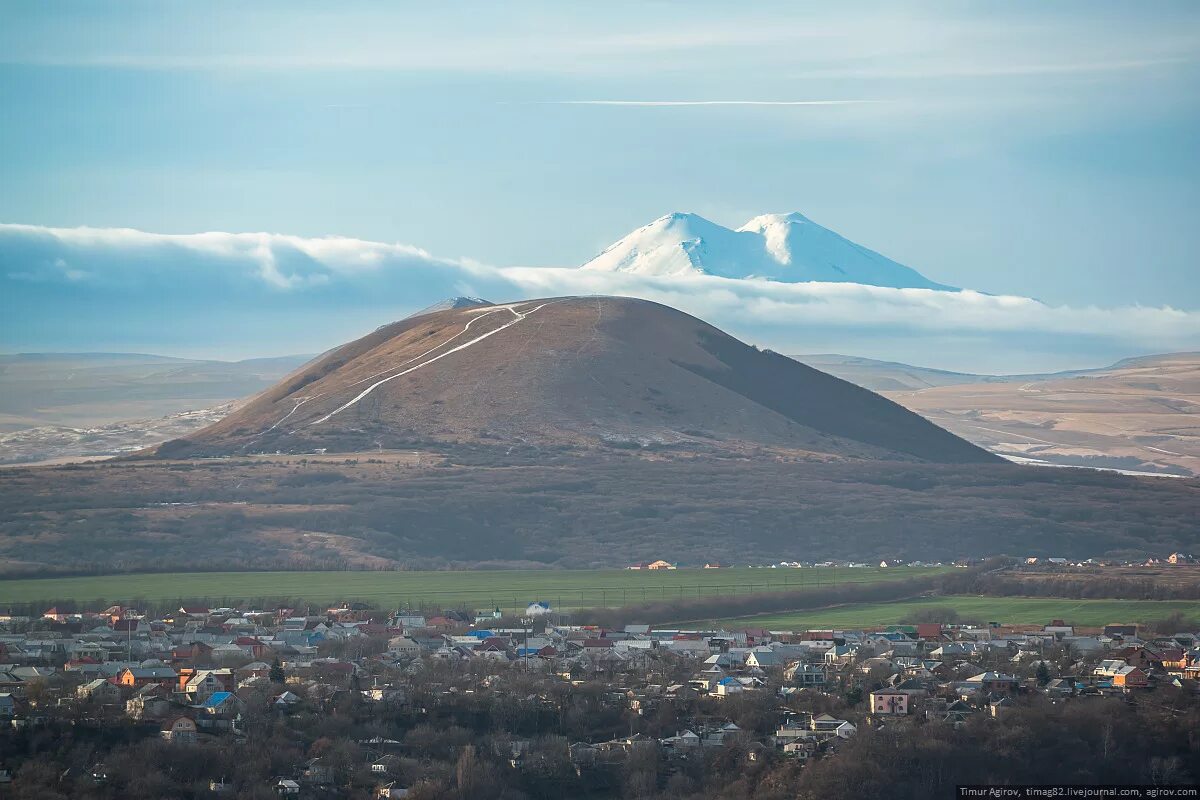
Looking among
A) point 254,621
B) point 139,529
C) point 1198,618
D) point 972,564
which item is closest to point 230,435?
point 139,529

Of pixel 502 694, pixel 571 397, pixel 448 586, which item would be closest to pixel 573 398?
pixel 571 397

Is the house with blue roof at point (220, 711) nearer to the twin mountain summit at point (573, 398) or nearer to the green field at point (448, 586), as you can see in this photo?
the green field at point (448, 586)

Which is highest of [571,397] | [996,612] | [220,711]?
[571,397]

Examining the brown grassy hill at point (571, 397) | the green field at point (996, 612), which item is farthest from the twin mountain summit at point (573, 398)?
the green field at point (996, 612)

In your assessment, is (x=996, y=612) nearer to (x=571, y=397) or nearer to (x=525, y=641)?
(x=525, y=641)

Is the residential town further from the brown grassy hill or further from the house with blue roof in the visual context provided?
the brown grassy hill

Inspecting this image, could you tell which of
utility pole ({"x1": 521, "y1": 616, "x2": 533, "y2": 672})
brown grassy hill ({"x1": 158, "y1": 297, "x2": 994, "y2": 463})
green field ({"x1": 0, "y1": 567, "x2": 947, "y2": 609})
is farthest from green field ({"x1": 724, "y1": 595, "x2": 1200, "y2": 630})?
brown grassy hill ({"x1": 158, "y1": 297, "x2": 994, "y2": 463})

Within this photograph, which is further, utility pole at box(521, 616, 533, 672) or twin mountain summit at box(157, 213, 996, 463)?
twin mountain summit at box(157, 213, 996, 463)
